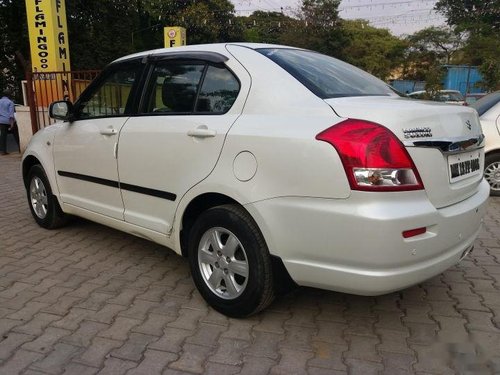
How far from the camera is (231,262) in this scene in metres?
2.86

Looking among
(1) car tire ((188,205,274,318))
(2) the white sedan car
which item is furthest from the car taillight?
(1) car tire ((188,205,274,318))

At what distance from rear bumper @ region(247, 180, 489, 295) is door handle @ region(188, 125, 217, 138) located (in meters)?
0.54

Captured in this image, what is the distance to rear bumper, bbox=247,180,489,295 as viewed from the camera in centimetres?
229

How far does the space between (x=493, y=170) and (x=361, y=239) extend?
5.06m

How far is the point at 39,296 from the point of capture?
10.8ft

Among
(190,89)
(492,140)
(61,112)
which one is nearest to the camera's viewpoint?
(190,89)

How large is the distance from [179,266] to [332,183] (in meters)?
1.94

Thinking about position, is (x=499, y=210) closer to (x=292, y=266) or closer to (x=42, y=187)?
(x=292, y=266)

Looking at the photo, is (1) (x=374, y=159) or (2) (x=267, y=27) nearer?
(1) (x=374, y=159)

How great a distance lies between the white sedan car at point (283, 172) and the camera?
7.67 ft

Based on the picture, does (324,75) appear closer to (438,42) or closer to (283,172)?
(283,172)

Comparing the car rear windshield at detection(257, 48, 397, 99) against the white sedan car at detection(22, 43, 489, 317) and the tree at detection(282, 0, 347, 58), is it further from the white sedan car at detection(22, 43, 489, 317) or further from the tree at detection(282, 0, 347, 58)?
the tree at detection(282, 0, 347, 58)

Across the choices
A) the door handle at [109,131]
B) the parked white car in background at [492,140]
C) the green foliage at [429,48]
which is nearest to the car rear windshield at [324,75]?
the door handle at [109,131]

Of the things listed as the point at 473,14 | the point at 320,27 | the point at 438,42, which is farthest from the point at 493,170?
the point at 438,42
